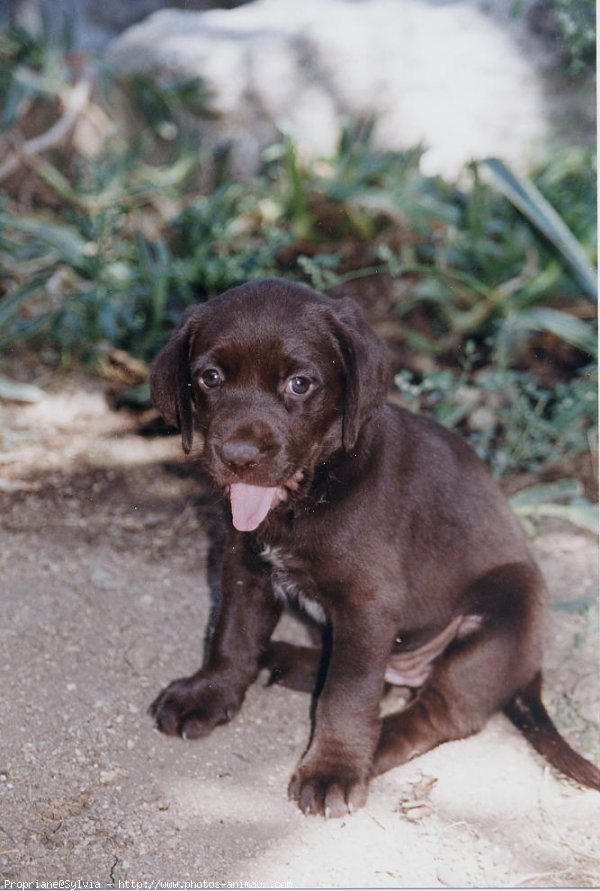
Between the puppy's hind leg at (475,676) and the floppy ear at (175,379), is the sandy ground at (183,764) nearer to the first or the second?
the puppy's hind leg at (475,676)

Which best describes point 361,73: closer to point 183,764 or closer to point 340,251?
point 340,251

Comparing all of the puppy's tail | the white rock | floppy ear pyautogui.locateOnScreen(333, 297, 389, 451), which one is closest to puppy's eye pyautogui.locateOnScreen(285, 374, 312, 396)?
floppy ear pyautogui.locateOnScreen(333, 297, 389, 451)

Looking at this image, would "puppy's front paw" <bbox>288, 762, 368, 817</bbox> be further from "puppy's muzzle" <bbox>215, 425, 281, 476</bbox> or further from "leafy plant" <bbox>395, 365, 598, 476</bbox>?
"leafy plant" <bbox>395, 365, 598, 476</bbox>

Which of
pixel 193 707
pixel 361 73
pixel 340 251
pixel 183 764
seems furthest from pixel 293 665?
pixel 361 73

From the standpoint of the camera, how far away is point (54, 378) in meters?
4.81

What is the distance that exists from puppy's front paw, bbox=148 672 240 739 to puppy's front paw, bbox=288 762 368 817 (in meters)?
0.34

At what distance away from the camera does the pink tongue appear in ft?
8.53

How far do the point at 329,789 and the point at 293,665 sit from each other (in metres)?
0.57

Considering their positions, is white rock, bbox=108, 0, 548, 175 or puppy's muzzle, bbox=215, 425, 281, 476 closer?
puppy's muzzle, bbox=215, 425, 281, 476

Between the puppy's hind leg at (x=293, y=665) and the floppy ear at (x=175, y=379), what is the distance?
84 cm

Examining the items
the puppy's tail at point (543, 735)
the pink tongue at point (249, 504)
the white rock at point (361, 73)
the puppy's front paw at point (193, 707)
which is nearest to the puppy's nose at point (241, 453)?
the pink tongue at point (249, 504)

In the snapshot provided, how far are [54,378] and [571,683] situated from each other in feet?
9.38

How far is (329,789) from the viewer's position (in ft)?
8.50

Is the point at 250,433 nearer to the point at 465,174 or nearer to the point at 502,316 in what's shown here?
the point at 502,316
